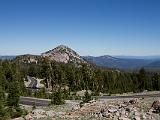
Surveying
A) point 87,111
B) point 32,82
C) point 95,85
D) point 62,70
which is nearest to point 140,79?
point 95,85

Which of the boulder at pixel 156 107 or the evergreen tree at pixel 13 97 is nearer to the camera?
the boulder at pixel 156 107

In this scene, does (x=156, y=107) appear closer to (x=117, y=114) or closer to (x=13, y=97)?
(x=117, y=114)

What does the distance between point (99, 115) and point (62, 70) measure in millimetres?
118352

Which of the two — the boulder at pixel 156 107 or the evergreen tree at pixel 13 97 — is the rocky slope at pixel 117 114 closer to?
the boulder at pixel 156 107

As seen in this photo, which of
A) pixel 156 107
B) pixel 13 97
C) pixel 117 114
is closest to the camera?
pixel 117 114

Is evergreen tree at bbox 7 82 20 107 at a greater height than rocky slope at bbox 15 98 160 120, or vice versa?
rocky slope at bbox 15 98 160 120

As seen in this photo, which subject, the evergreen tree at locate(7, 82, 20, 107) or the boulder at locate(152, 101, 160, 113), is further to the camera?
the evergreen tree at locate(7, 82, 20, 107)

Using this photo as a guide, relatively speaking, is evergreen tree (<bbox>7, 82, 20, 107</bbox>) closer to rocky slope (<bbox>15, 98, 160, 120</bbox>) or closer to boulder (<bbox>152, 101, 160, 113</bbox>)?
rocky slope (<bbox>15, 98, 160, 120</bbox>)

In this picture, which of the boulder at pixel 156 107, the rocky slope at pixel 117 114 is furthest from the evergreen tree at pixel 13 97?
the boulder at pixel 156 107

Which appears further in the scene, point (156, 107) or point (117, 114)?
point (156, 107)

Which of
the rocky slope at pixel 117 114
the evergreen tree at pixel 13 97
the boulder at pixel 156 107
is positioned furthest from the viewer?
the evergreen tree at pixel 13 97

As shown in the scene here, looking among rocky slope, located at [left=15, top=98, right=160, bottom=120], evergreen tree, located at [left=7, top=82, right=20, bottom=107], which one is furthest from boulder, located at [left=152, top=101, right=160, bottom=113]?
evergreen tree, located at [left=7, top=82, right=20, bottom=107]

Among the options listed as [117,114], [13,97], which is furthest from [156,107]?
[13,97]

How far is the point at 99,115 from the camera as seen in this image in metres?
36.6
